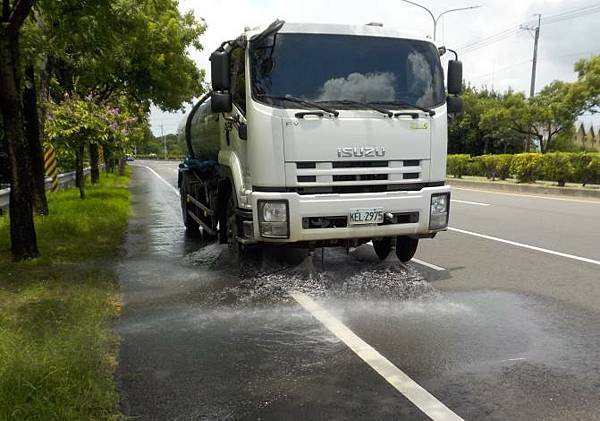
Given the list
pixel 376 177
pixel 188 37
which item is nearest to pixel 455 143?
pixel 188 37

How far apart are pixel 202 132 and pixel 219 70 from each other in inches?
142

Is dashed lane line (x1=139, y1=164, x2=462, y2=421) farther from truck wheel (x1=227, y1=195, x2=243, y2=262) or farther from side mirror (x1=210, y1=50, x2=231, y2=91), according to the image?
side mirror (x1=210, y1=50, x2=231, y2=91)

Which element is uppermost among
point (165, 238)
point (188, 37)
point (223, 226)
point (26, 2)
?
point (188, 37)

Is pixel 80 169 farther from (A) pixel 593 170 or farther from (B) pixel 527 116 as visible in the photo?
(B) pixel 527 116

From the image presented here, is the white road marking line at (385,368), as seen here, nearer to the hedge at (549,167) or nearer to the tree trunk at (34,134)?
the tree trunk at (34,134)

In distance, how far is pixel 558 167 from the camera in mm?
21781

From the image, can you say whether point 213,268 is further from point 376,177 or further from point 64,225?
point 64,225

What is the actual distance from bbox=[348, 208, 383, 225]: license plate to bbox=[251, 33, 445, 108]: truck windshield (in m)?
1.10

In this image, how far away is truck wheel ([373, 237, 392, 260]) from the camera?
7415mm

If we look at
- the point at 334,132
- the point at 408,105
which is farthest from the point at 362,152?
the point at 408,105

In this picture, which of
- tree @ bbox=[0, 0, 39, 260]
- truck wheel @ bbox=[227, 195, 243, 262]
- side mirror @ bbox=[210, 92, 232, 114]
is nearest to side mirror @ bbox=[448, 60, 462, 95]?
side mirror @ bbox=[210, 92, 232, 114]

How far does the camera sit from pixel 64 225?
10430 mm

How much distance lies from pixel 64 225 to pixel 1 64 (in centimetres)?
396

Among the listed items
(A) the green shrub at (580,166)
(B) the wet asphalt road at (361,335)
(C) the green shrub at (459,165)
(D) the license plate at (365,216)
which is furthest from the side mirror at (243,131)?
(C) the green shrub at (459,165)
